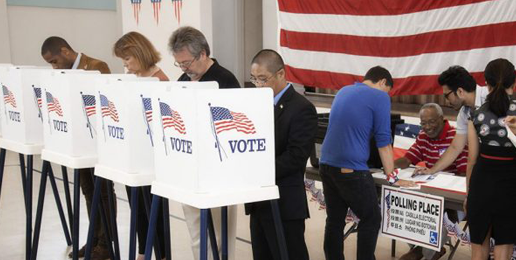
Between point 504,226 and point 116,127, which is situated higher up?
point 116,127

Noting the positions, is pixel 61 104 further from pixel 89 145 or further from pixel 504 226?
pixel 504 226

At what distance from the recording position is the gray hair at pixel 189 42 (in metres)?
3.04

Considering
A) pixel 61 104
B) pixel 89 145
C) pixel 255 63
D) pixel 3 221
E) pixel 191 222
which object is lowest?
pixel 3 221

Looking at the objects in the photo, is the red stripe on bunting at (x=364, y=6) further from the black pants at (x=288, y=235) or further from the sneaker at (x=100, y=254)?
the sneaker at (x=100, y=254)

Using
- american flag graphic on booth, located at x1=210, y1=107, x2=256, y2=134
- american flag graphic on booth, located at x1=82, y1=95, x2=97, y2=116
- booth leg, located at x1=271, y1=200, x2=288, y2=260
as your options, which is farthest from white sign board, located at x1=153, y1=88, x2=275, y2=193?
american flag graphic on booth, located at x1=82, y1=95, x2=97, y2=116

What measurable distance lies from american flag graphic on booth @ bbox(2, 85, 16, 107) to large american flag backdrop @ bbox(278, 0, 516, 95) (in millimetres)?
3824

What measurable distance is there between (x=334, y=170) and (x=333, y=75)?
158 inches

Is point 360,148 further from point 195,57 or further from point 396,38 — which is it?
point 396,38

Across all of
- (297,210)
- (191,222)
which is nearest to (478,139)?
(297,210)

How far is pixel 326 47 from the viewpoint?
7.26 meters

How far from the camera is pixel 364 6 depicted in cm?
673

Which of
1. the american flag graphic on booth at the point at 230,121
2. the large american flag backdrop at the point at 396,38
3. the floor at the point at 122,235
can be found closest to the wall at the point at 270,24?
the large american flag backdrop at the point at 396,38

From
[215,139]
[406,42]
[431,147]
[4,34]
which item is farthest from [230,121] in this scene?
[4,34]

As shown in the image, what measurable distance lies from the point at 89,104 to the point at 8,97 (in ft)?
2.77
